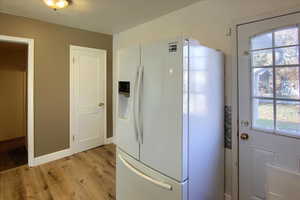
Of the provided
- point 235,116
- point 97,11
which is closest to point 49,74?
point 97,11

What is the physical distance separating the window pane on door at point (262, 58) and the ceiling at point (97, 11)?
1133 mm

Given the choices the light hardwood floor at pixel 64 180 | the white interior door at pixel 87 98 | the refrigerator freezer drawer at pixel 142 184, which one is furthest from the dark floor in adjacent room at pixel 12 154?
the refrigerator freezer drawer at pixel 142 184

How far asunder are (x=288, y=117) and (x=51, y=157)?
11.7 feet

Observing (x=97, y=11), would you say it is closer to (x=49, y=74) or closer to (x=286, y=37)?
(x=49, y=74)

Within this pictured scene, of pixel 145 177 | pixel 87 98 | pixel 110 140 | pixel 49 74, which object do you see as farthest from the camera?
pixel 110 140

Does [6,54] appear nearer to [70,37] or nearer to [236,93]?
[70,37]

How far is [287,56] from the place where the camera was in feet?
5.12

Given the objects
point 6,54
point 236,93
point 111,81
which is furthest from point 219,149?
point 6,54

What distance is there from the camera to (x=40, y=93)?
3000mm

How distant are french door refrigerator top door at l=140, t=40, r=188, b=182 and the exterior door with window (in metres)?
0.92

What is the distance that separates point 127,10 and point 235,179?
2.71m

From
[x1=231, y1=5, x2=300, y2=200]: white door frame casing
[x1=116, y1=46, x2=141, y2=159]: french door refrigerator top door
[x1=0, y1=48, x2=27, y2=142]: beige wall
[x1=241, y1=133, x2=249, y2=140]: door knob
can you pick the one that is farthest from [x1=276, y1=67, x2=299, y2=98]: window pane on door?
[x1=0, y1=48, x2=27, y2=142]: beige wall

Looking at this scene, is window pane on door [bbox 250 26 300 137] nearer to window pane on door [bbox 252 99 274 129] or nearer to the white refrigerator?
window pane on door [bbox 252 99 274 129]

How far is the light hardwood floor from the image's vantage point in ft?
7.17
